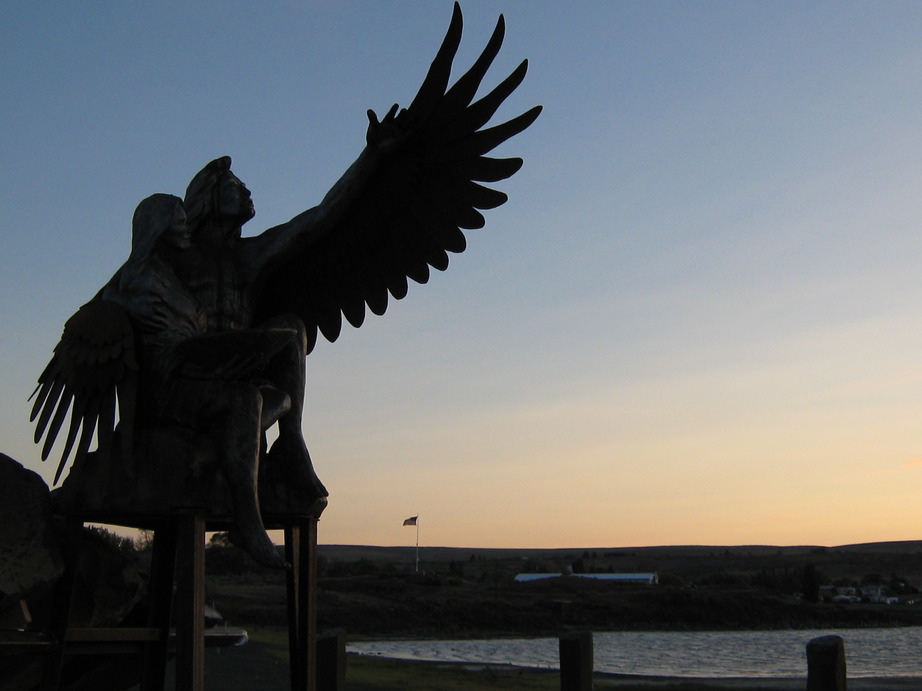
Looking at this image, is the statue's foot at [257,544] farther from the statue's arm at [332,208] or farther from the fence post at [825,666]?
A: the fence post at [825,666]

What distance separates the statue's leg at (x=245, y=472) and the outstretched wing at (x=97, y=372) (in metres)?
0.47

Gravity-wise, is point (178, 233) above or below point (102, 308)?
above

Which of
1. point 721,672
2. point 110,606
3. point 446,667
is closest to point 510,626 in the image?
point 721,672

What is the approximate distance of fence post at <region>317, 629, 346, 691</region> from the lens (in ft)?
22.6

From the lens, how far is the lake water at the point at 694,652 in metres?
21.9

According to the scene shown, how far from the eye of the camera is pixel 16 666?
568 centimetres

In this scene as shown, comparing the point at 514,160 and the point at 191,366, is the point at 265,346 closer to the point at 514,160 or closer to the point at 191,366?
the point at 191,366

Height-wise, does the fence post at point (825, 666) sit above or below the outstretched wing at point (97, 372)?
below

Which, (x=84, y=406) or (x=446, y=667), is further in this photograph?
(x=446, y=667)

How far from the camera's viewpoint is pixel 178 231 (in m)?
5.93

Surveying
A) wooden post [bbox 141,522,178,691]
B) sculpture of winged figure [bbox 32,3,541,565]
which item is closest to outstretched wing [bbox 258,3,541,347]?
sculpture of winged figure [bbox 32,3,541,565]

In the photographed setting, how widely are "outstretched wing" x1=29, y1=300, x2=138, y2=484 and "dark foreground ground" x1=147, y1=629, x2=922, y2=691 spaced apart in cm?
766

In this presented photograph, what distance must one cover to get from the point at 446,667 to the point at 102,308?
1383 cm

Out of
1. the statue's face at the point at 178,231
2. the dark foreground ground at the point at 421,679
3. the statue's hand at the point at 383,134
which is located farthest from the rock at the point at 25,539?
the dark foreground ground at the point at 421,679
